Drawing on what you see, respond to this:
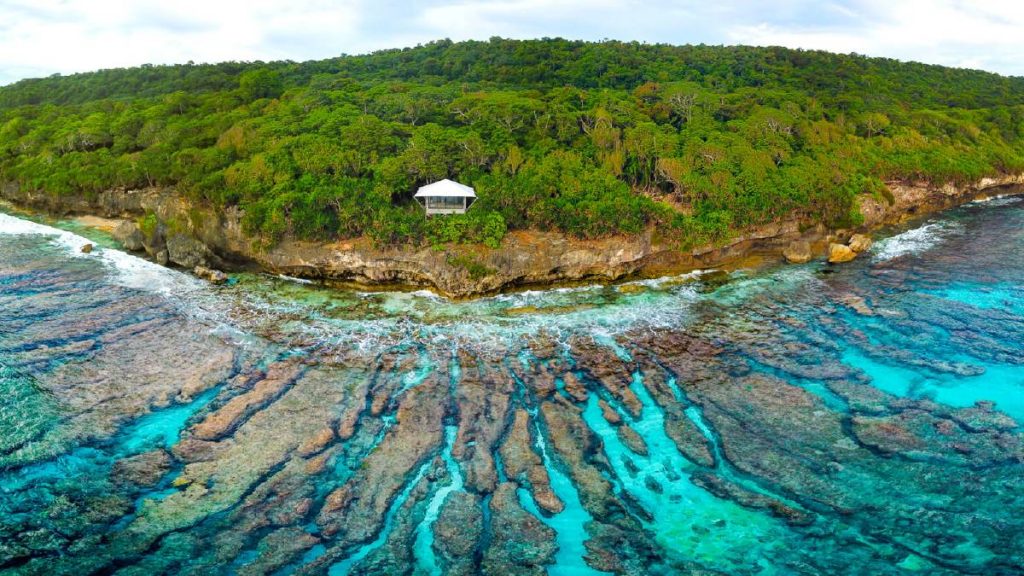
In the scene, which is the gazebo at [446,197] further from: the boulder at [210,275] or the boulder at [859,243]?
the boulder at [859,243]

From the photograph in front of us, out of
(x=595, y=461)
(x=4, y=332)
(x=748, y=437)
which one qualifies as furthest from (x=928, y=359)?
(x=4, y=332)

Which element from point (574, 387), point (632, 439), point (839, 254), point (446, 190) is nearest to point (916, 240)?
point (839, 254)

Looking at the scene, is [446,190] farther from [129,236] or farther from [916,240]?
[916,240]

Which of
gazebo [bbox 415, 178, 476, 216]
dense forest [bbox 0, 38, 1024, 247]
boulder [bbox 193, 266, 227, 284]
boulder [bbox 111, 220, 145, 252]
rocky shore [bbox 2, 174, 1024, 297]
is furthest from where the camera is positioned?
boulder [bbox 111, 220, 145, 252]

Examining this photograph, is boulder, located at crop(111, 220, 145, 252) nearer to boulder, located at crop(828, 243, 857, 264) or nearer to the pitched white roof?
the pitched white roof

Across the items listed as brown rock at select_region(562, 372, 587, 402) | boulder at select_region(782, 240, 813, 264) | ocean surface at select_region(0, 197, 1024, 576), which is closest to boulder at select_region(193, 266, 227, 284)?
ocean surface at select_region(0, 197, 1024, 576)

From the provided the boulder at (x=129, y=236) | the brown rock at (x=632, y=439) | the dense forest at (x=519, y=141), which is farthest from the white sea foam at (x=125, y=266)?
the brown rock at (x=632, y=439)
